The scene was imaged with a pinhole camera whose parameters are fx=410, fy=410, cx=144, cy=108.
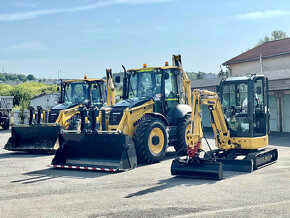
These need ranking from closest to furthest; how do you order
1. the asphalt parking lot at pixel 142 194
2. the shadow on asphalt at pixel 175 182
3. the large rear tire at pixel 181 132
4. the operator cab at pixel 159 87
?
the asphalt parking lot at pixel 142 194 < the shadow on asphalt at pixel 175 182 < the operator cab at pixel 159 87 < the large rear tire at pixel 181 132

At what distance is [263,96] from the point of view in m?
11.4

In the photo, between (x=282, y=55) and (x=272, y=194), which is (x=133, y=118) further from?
(x=282, y=55)

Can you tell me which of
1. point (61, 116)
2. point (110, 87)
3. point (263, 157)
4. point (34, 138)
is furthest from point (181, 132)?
point (34, 138)

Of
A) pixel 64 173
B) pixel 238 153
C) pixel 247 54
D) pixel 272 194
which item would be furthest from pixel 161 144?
pixel 247 54

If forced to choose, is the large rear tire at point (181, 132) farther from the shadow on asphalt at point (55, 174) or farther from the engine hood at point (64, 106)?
the engine hood at point (64, 106)

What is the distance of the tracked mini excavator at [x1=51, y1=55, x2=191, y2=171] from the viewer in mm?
11109

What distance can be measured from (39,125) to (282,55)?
807 inches

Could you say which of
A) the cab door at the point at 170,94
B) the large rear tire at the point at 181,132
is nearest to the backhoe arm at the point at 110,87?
the cab door at the point at 170,94

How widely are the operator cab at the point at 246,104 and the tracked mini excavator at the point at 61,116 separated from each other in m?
4.92

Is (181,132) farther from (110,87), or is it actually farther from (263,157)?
Answer: (110,87)

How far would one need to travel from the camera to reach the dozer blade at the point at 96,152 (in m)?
10.8

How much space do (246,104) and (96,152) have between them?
4332 millimetres

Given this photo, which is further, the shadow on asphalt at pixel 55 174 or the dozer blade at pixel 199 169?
the shadow on asphalt at pixel 55 174

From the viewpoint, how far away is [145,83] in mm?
13398
